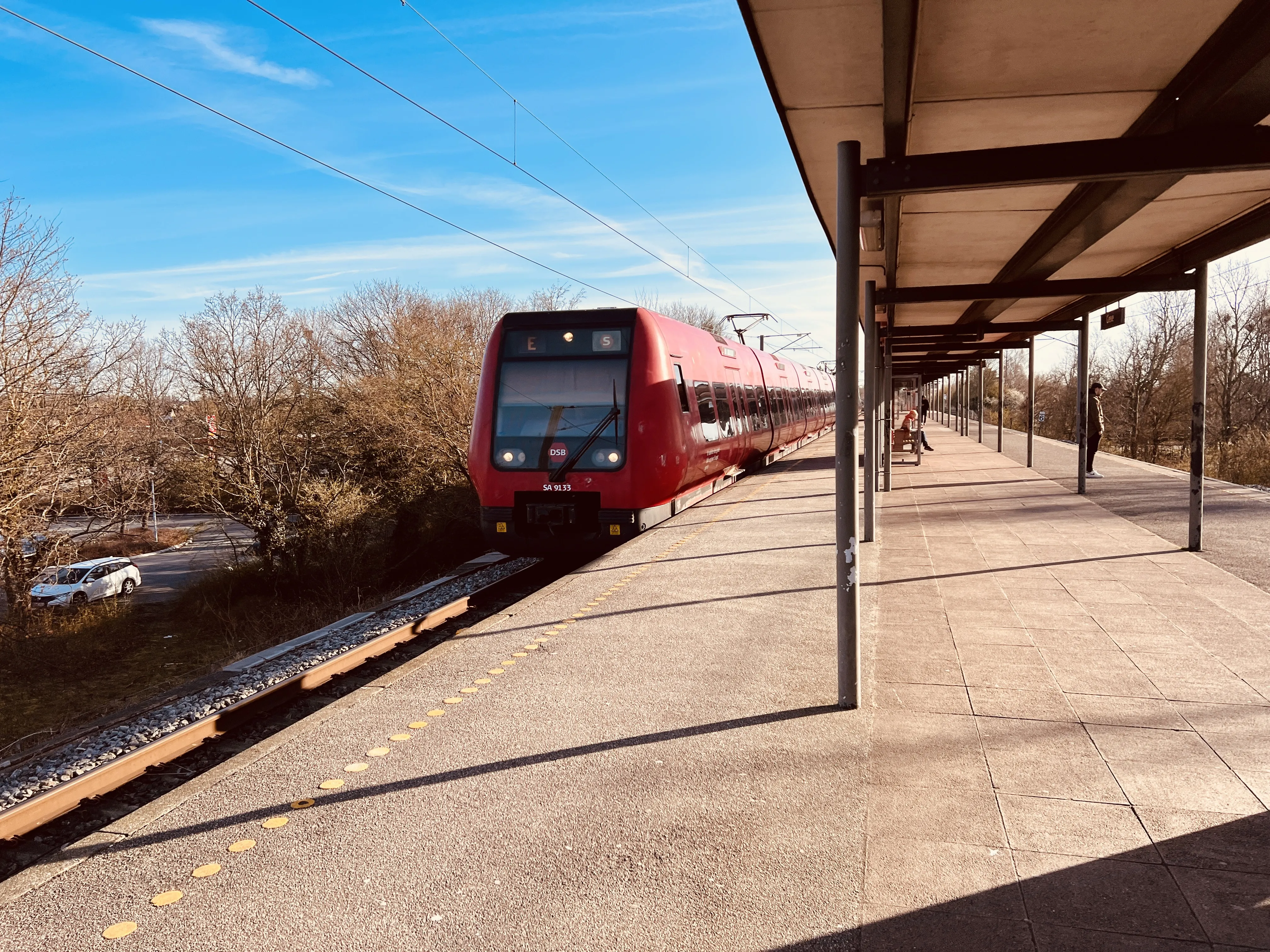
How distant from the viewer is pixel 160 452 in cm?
2048

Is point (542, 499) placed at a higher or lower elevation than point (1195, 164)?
lower

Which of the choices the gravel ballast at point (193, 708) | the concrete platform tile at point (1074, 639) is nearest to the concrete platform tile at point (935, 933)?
the concrete platform tile at point (1074, 639)

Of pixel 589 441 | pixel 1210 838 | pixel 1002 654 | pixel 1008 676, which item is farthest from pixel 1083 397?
pixel 1210 838

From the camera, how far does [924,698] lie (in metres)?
4.61

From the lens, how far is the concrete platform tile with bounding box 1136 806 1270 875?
115 inches

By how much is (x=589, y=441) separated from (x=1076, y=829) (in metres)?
6.85

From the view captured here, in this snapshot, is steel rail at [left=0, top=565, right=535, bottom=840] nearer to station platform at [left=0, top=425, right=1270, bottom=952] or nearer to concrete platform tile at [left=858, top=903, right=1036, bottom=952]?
station platform at [left=0, top=425, right=1270, bottom=952]

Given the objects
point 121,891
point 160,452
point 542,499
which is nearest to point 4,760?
point 542,499

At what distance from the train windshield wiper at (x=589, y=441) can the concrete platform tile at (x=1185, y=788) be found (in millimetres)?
6435

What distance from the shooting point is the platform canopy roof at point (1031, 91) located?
136 inches

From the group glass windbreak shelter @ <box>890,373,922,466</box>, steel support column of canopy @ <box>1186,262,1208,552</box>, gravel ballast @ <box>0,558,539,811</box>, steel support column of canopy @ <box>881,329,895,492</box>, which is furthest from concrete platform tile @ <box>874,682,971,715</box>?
glass windbreak shelter @ <box>890,373,922,466</box>

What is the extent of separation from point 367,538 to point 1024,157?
2135 centimetres

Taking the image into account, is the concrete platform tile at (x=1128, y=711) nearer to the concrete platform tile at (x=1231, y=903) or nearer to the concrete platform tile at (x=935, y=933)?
the concrete platform tile at (x=1231, y=903)

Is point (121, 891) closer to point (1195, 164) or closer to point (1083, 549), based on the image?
point (1195, 164)
